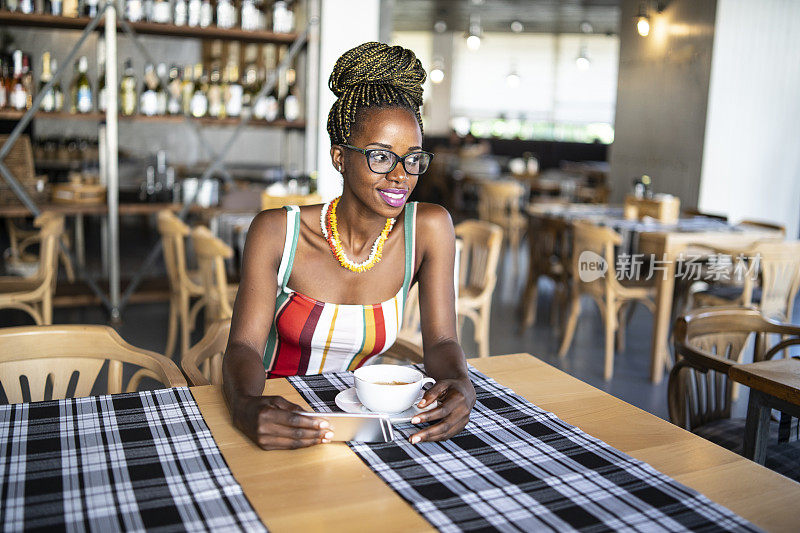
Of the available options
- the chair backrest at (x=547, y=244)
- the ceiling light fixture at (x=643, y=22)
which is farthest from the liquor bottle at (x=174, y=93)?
the ceiling light fixture at (x=643, y=22)

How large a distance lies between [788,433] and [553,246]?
9.75 ft

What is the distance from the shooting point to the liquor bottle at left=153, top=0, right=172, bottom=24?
15.7ft

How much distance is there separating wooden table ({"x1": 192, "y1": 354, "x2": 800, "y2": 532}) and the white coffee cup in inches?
4.3

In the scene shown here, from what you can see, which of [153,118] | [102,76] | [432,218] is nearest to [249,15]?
[153,118]

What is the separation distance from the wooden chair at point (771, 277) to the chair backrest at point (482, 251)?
3.95 feet

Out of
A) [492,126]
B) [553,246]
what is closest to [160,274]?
[553,246]

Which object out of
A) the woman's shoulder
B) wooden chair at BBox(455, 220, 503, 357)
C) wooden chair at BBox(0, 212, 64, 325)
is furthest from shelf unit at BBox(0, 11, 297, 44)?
the woman's shoulder

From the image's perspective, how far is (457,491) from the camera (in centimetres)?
102

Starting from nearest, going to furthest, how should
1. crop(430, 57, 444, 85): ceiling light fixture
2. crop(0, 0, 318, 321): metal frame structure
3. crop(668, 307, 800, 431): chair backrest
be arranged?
crop(668, 307, 800, 431): chair backrest → crop(0, 0, 318, 321): metal frame structure → crop(430, 57, 444, 85): ceiling light fixture

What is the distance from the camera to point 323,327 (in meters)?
1.74

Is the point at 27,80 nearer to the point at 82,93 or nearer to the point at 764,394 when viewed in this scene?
the point at 82,93

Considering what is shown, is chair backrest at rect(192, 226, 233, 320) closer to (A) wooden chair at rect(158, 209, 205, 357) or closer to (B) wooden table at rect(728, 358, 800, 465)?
(A) wooden chair at rect(158, 209, 205, 357)

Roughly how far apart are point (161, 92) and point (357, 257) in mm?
3813

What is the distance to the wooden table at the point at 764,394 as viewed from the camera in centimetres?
162
